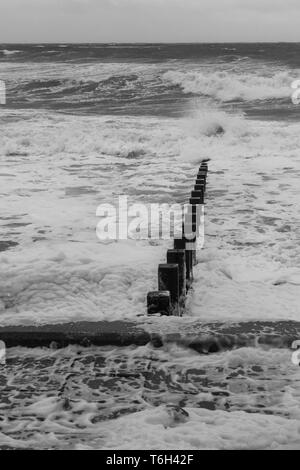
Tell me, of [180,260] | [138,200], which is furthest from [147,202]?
[180,260]

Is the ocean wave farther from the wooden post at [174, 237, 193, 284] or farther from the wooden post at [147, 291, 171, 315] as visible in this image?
the wooden post at [147, 291, 171, 315]

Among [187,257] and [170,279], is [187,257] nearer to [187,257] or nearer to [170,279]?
[187,257]

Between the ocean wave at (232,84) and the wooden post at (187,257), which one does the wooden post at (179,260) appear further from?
the ocean wave at (232,84)

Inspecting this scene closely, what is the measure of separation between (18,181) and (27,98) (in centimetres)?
1682

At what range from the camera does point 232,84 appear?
29203 mm

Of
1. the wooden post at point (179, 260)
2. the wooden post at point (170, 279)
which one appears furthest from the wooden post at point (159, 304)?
the wooden post at point (179, 260)

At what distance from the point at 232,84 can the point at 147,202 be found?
804 inches

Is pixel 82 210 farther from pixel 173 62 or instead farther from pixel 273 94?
pixel 173 62

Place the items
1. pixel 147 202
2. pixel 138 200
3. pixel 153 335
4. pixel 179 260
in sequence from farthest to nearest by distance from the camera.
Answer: pixel 138 200
pixel 147 202
pixel 179 260
pixel 153 335

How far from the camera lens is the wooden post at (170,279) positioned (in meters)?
4.84

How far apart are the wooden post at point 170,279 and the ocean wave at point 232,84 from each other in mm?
23320

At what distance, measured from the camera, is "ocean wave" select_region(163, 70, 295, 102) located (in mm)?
27553

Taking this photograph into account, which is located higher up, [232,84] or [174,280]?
[232,84]

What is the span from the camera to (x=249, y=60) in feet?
129
